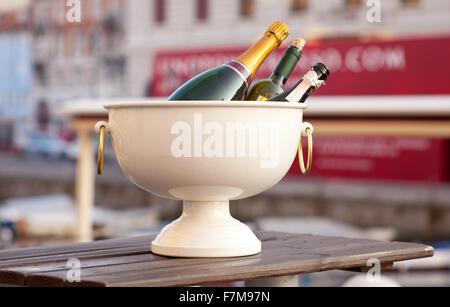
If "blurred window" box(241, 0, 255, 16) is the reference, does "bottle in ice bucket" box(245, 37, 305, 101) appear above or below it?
below

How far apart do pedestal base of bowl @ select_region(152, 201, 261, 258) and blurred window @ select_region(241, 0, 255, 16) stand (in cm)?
1562

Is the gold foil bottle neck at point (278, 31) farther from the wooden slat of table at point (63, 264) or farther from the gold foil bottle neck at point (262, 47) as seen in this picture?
the wooden slat of table at point (63, 264)

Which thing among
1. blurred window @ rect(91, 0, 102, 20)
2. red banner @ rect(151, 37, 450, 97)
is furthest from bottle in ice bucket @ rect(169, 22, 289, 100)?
blurred window @ rect(91, 0, 102, 20)

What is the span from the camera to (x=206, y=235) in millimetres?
855

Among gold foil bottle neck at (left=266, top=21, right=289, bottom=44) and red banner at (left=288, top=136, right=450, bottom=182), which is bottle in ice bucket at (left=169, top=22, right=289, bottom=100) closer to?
gold foil bottle neck at (left=266, top=21, right=289, bottom=44)

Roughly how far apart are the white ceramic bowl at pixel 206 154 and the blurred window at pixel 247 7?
15.6 metres

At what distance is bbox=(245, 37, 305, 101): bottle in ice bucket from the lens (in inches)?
36.8

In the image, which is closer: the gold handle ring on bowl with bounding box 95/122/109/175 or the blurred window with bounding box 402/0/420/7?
the gold handle ring on bowl with bounding box 95/122/109/175

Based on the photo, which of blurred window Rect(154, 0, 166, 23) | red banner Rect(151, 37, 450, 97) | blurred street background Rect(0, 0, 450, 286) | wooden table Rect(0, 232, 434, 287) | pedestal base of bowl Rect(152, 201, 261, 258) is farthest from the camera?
blurred window Rect(154, 0, 166, 23)

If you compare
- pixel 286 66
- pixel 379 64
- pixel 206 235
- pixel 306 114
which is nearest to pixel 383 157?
pixel 379 64

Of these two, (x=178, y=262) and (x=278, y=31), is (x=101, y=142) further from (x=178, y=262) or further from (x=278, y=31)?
(x=278, y=31)

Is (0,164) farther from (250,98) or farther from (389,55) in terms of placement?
(250,98)

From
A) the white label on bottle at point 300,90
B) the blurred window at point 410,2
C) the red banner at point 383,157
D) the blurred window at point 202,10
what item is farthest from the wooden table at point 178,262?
the blurred window at point 202,10

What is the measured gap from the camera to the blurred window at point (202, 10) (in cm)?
1702
